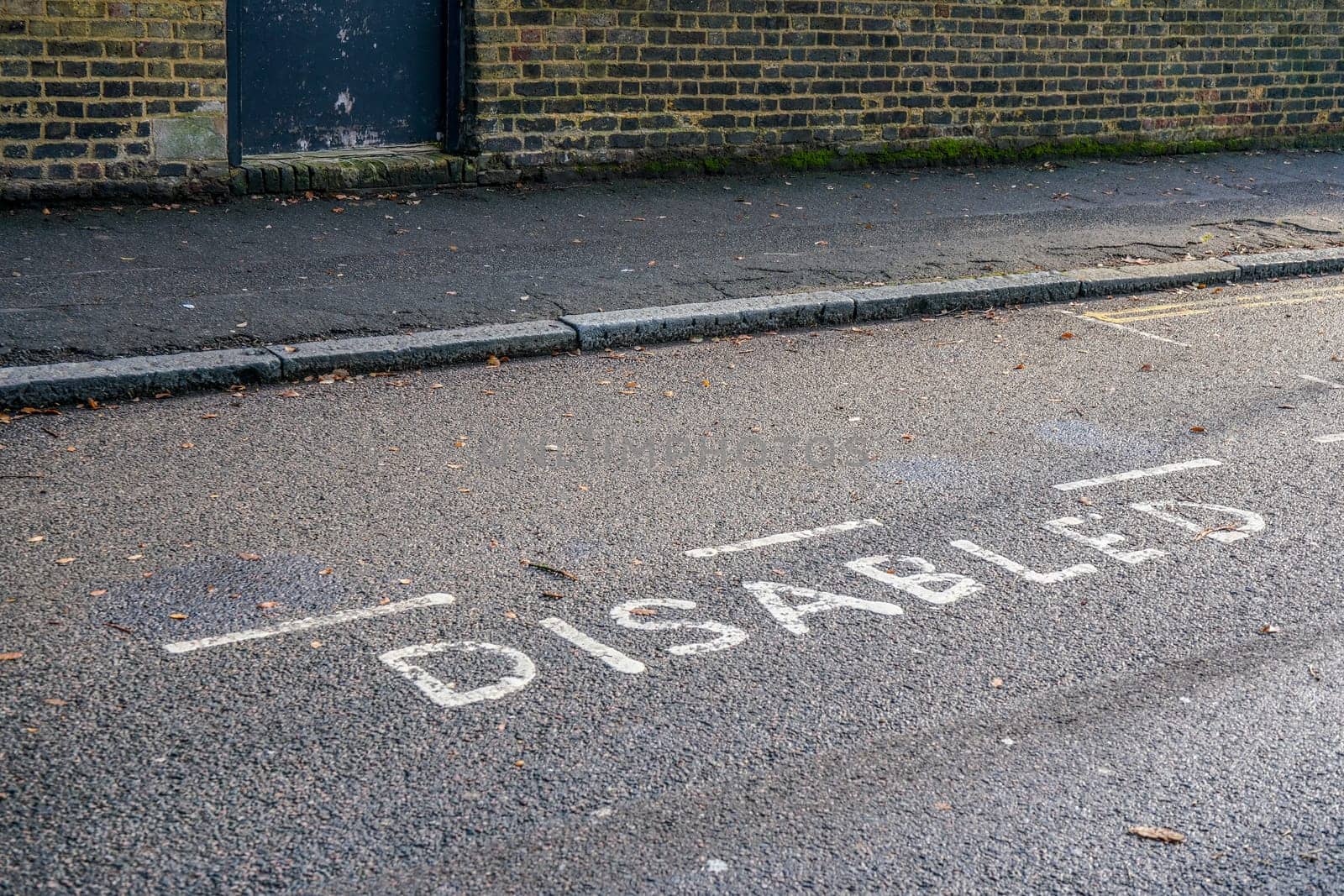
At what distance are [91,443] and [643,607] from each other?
2859mm

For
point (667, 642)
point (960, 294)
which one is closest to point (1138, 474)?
point (667, 642)

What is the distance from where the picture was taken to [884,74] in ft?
46.6

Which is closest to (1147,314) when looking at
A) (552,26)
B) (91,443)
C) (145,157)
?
(552,26)

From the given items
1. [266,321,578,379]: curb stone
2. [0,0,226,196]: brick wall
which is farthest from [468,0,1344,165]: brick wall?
[266,321,578,379]: curb stone

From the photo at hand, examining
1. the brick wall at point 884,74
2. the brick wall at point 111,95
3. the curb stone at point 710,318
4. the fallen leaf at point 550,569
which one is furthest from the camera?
the brick wall at point 884,74

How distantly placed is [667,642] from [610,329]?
3.97m

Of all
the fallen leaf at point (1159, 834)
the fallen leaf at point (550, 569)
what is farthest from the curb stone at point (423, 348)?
the fallen leaf at point (1159, 834)

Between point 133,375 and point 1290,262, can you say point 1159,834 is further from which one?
point 1290,262

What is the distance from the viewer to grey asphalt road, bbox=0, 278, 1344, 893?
11.1 ft

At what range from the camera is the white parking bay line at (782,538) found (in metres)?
5.21

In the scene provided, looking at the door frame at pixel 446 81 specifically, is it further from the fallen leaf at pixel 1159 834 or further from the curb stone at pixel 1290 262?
the fallen leaf at pixel 1159 834

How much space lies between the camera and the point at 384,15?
468 inches

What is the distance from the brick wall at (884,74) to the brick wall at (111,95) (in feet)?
7.49

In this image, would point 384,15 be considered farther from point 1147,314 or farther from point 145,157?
point 1147,314
